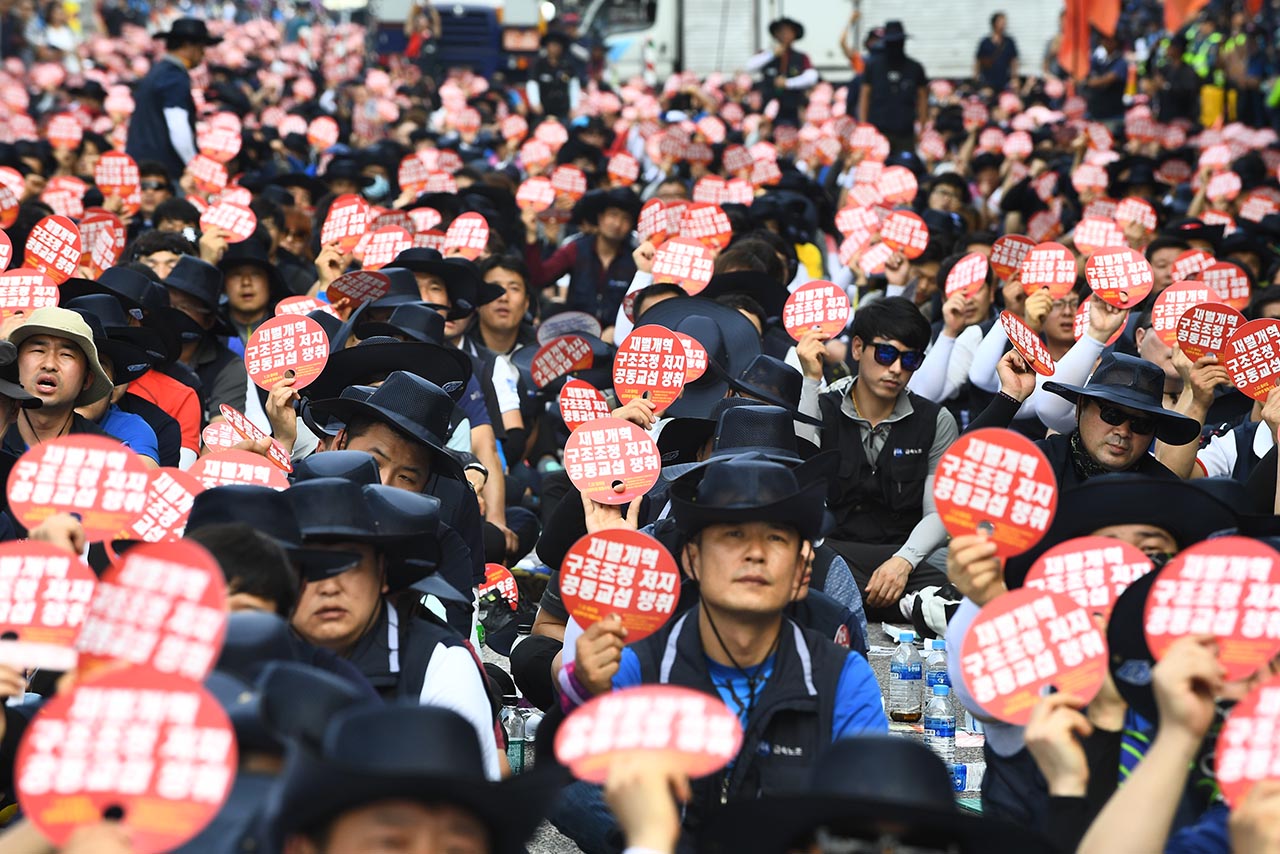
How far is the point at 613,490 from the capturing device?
5441mm

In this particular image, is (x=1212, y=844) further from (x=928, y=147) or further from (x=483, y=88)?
(x=483, y=88)

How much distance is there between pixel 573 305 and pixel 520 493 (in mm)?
2778

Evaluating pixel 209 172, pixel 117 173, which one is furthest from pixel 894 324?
pixel 209 172

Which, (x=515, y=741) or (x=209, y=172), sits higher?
(x=209, y=172)

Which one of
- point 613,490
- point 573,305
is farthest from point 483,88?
point 613,490

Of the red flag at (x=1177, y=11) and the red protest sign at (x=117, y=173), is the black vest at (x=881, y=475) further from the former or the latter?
the red flag at (x=1177, y=11)

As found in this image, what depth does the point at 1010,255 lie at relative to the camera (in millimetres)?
9688

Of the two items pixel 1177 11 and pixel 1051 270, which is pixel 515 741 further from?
pixel 1177 11

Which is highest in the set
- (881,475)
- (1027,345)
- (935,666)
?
(1027,345)

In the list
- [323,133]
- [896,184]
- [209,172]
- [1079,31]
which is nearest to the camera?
[209,172]

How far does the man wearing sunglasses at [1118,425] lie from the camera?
5.97m

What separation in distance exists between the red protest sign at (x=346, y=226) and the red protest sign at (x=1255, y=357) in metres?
4.51

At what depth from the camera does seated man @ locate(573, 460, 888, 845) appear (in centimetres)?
399

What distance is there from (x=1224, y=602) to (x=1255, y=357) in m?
3.20
